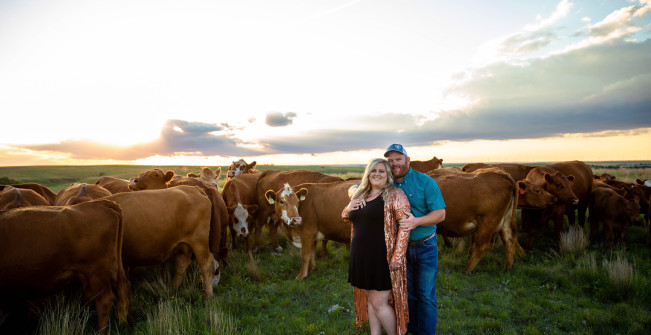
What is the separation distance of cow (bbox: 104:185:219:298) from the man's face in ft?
13.5

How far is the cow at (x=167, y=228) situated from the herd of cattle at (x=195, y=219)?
18 mm

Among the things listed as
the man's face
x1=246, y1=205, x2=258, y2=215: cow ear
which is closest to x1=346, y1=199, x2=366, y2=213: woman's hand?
the man's face

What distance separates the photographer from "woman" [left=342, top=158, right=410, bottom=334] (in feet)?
13.2

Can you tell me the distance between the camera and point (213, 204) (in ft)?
25.5

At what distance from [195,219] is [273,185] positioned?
572 centimetres

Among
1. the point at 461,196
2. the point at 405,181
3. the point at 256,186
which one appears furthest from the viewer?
the point at 256,186

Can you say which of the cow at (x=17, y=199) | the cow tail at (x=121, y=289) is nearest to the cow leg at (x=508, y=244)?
the cow tail at (x=121, y=289)

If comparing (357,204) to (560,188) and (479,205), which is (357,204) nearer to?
(479,205)

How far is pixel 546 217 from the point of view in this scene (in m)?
10.4

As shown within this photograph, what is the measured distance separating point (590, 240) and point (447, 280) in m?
5.93

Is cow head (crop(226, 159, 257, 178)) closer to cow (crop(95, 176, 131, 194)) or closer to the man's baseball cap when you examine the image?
cow (crop(95, 176, 131, 194))

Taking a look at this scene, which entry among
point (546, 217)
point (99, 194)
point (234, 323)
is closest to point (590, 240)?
point (546, 217)

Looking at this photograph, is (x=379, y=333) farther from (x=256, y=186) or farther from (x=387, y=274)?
(x=256, y=186)

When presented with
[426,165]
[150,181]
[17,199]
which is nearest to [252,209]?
[150,181]
